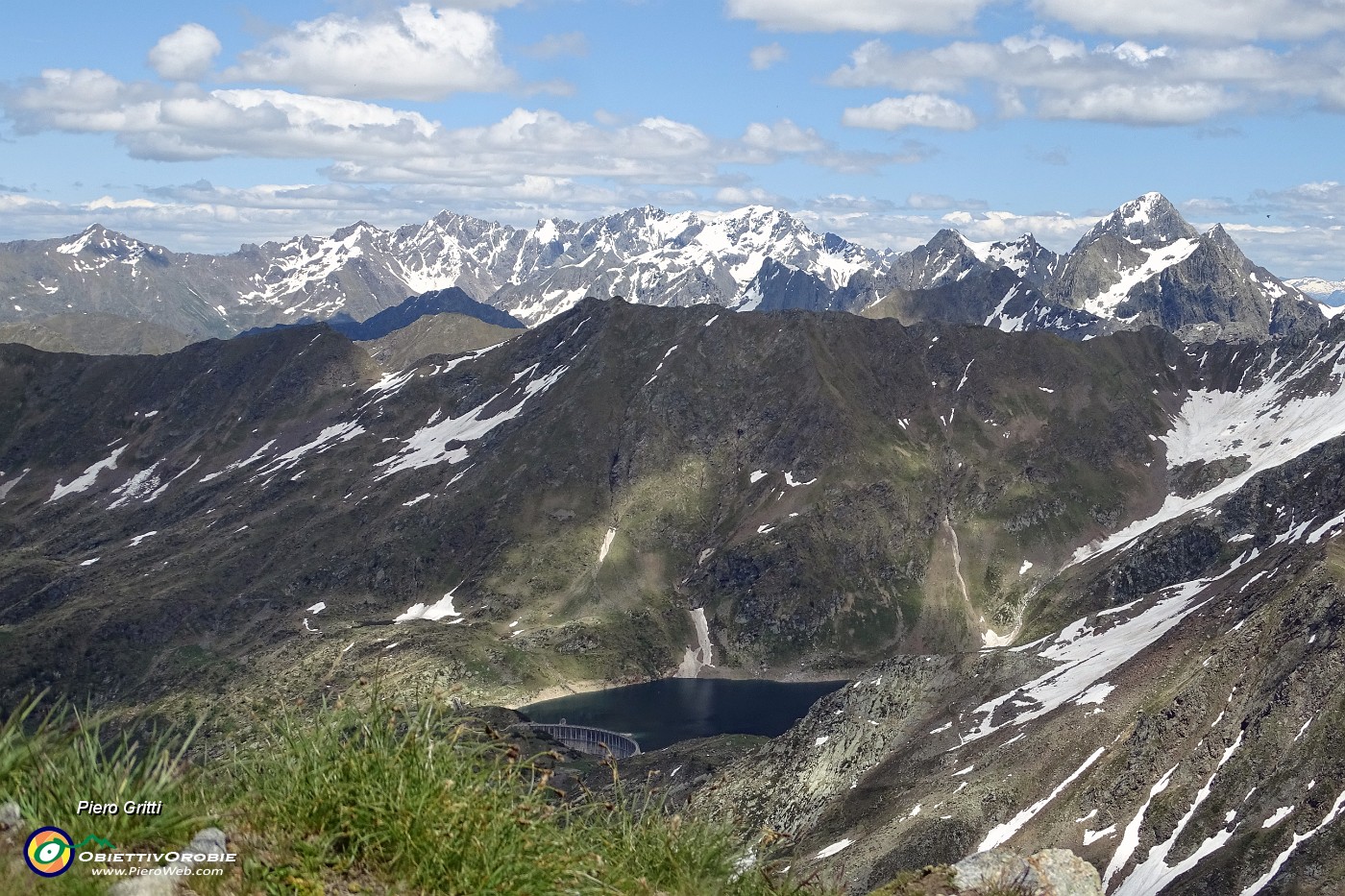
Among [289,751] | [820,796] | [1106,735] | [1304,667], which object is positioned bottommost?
[820,796]

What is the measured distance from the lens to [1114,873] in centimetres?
9512

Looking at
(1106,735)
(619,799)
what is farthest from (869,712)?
(619,799)

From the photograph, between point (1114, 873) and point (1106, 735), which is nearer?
point (1114, 873)

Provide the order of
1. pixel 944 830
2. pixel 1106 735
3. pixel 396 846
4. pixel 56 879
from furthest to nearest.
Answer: pixel 1106 735 < pixel 944 830 < pixel 396 846 < pixel 56 879

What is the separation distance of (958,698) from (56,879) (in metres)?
144

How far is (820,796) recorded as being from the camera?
128 metres

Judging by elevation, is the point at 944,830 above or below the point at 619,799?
below

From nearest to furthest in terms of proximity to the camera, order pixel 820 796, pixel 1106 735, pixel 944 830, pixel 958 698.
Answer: pixel 944 830 < pixel 1106 735 < pixel 820 796 < pixel 958 698

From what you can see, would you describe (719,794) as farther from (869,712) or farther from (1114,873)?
(1114,873)

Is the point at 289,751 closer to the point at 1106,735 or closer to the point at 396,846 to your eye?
the point at 396,846

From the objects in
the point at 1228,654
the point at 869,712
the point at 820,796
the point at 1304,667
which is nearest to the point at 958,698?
the point at 869,712

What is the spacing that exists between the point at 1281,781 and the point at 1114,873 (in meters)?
16.0

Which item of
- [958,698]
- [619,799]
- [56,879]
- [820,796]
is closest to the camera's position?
[56,879]

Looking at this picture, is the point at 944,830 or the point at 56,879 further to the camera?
the point at 944,830
